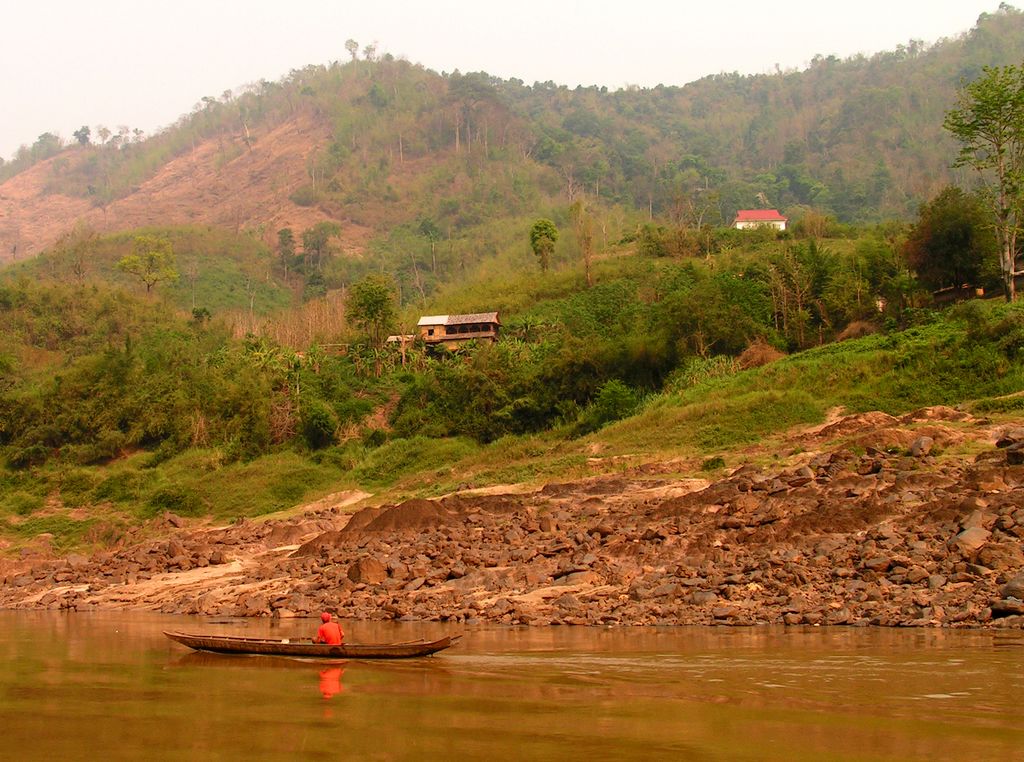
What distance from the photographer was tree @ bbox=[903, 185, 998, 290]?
4156 centimetres

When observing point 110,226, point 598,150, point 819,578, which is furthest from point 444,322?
point 110,226

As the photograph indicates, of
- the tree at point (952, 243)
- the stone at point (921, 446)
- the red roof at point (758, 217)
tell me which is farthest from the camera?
the red roof at point (758, 217)

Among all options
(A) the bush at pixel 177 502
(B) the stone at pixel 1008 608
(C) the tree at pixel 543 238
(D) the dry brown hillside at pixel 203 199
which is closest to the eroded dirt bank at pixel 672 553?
(B) the stone at pixel 1008 608

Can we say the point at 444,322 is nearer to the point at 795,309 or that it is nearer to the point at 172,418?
the point at 172,418

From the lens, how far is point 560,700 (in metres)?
12.9

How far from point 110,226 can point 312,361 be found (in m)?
88.2

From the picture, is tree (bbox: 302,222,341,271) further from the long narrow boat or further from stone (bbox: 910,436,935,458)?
the long narrow boat

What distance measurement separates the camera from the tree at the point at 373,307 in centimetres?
5881

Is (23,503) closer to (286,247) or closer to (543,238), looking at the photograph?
(543,238)


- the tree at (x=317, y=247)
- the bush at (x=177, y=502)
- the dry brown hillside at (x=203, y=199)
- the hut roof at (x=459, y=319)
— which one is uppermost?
the dry brown hillside at (x=203, y=199)

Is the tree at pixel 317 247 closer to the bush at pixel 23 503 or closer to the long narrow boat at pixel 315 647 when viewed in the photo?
the bush at pixel 23 503

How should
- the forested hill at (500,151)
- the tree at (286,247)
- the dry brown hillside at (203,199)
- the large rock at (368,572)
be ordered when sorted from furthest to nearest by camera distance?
1. the dry brown hillside at (203,199)
2. the forested hill at (500,151)
3. the tree at (286,247)
4. the large rock at (368,572)

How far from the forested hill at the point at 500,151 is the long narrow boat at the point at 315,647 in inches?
2752

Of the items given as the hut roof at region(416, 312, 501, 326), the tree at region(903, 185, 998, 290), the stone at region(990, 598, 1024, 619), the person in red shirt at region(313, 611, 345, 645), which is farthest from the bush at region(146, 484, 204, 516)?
the stone at region(990, 598, 1024, 619)
